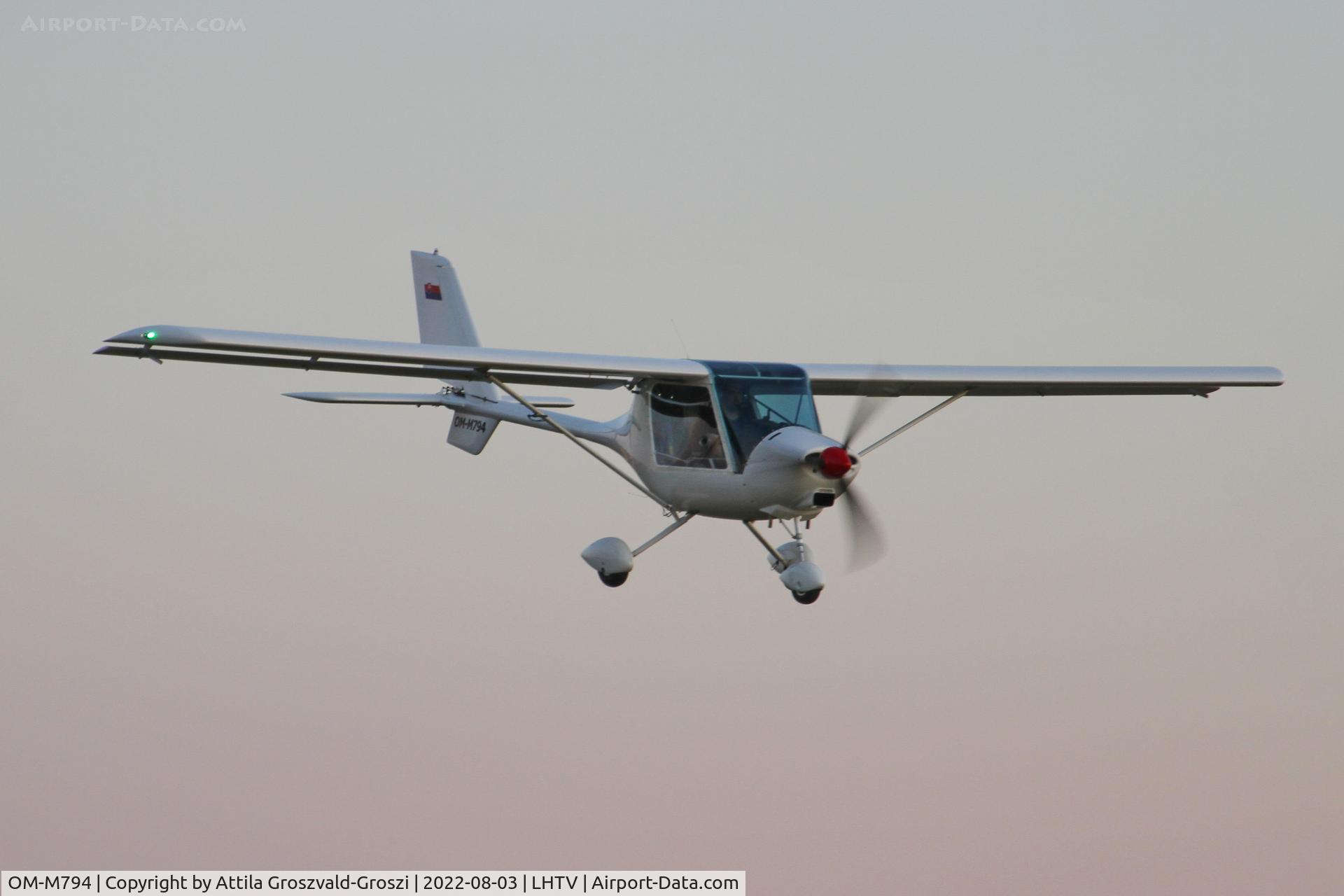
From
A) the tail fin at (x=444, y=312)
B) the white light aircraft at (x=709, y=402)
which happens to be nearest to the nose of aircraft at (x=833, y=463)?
the white light aircraft at (x=709, y=402)

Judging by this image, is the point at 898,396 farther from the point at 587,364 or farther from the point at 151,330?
the point at 151,330

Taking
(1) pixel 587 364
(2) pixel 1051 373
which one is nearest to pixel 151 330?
(1) pixel 587 364

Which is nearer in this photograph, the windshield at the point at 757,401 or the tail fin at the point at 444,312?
the windshield at the point at 757,401

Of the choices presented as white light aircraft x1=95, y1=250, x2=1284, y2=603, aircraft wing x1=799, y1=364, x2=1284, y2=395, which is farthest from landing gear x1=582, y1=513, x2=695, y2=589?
aircraft wing x1=799, y1=364, x2=1284, y2=395

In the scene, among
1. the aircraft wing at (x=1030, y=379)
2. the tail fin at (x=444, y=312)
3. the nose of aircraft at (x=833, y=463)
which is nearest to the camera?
the nose of aircraft at (x=833, y=463)

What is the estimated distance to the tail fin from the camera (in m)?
25.2

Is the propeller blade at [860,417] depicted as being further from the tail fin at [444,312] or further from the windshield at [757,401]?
the tail fin at [444,312]

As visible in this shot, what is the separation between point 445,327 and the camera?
84.4 feet

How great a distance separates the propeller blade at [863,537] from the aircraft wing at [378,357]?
Result: 7.47ft

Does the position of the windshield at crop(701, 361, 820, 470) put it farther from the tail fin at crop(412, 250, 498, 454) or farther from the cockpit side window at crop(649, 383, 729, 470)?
the tail fin at crop(412, 250, 498, 454)

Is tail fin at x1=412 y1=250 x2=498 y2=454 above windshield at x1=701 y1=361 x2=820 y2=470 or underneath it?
above

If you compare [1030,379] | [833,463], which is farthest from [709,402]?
[1030,379]

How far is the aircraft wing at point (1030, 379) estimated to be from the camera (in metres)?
22.5

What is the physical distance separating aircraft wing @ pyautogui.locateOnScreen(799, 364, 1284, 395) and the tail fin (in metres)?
5.12
